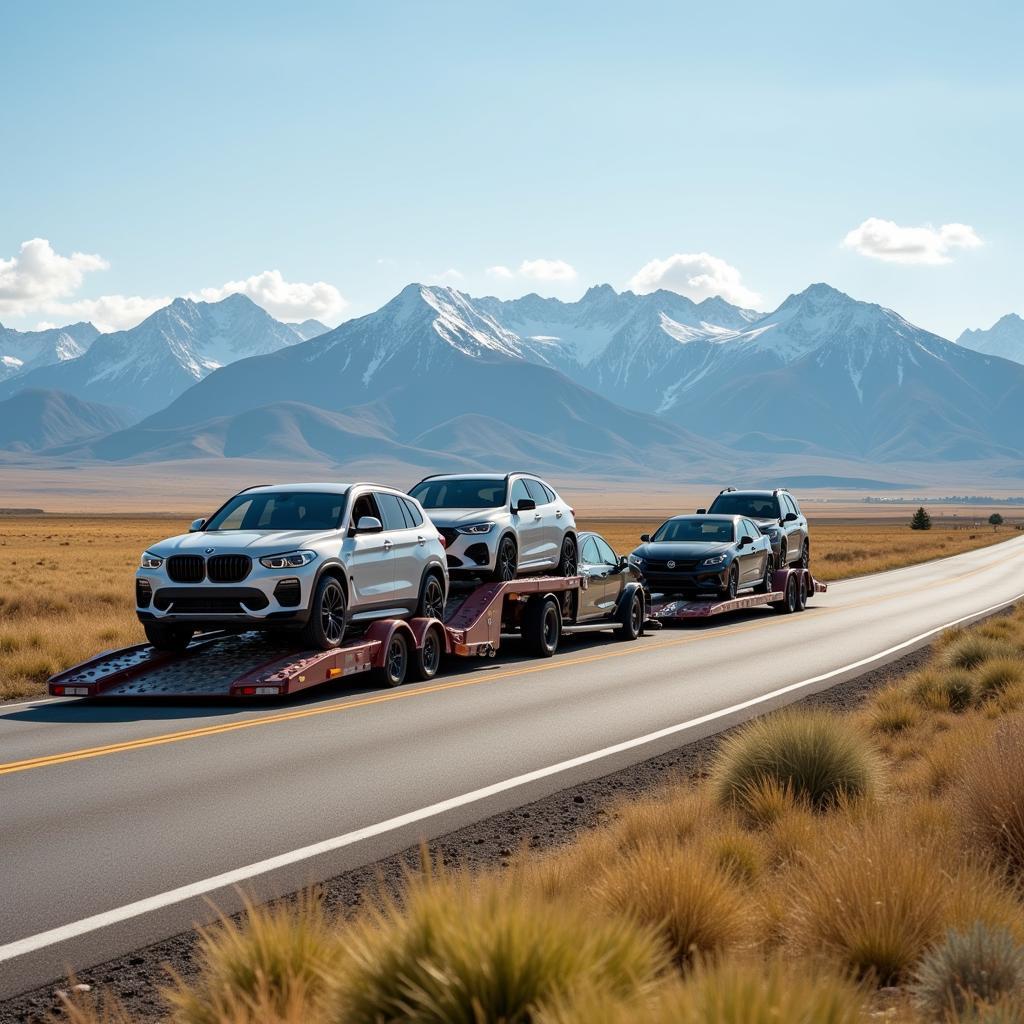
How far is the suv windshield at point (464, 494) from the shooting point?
19.5 m

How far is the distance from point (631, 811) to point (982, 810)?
2002 millimetres

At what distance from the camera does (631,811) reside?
340 inches

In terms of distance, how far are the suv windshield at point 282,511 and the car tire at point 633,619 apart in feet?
24.3

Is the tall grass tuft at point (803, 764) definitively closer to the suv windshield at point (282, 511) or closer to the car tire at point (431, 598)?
the suv windshield at point (282, 511)

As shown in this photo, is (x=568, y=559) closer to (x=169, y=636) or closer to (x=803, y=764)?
(x=169, y=636)

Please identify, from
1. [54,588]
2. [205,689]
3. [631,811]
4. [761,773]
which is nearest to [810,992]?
[631,811]

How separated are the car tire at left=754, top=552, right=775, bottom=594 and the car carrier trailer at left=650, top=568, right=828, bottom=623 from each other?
76 millimetres

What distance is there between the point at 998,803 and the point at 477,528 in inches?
449

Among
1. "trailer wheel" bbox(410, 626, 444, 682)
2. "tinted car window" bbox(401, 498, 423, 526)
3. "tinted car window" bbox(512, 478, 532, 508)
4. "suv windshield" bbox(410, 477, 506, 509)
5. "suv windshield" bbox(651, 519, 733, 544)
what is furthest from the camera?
"suv windshield" bbox(651, 519, 733, 544)

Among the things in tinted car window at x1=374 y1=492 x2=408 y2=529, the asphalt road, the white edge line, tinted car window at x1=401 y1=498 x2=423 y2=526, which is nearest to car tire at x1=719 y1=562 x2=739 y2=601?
the asphalt road

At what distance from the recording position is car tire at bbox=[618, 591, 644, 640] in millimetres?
22391

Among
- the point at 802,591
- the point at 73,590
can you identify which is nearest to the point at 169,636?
the point at 802,591

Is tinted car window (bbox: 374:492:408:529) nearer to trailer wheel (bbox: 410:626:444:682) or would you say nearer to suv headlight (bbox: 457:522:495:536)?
trailer wheel (bbox: 410:626:444:682)

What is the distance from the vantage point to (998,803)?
24.8 ft
